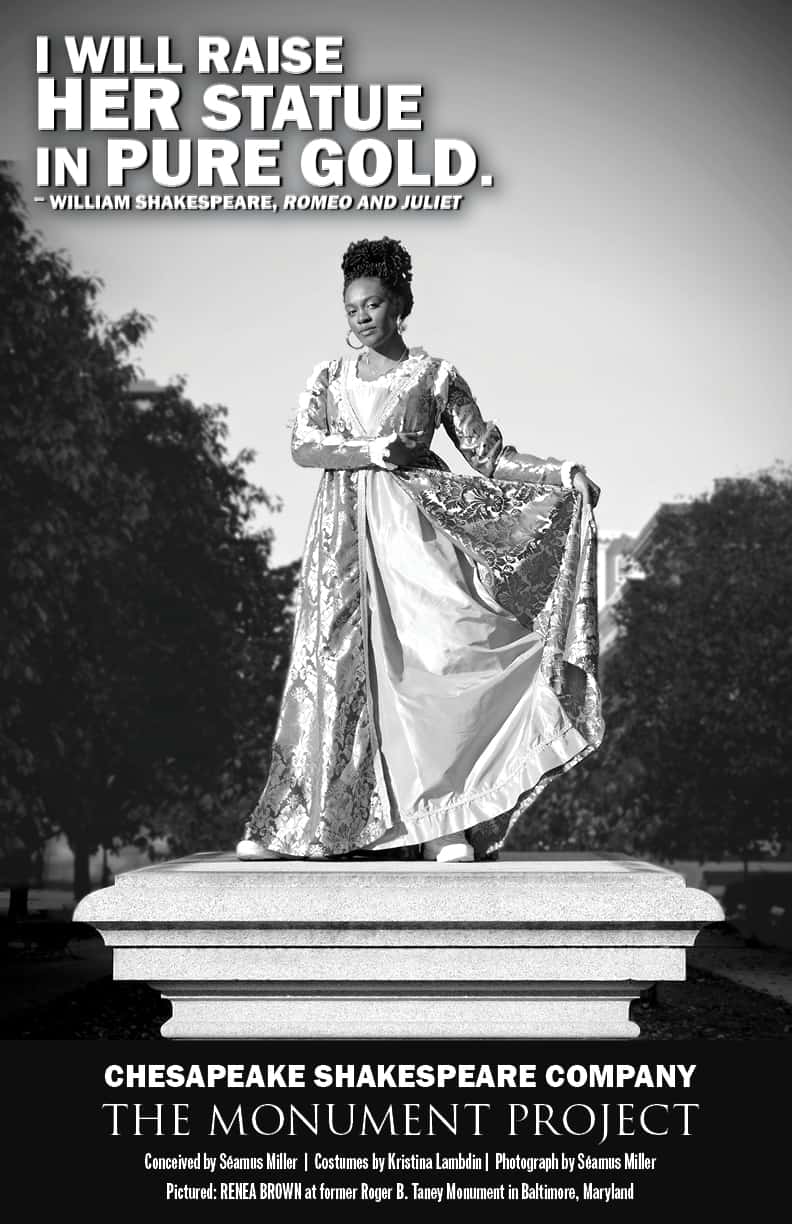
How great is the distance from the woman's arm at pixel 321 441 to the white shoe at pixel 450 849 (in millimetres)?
1547

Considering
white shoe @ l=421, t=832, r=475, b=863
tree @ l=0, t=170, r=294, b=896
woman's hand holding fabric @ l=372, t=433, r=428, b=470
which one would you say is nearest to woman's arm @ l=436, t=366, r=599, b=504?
woman's hand holding fabric @ l=372, t=433, r=428, b=470

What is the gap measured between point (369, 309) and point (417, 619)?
52.6 inches

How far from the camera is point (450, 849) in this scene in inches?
263

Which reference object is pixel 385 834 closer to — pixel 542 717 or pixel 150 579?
pixel 542 717

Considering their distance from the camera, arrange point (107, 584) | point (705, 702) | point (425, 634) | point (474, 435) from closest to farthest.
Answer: point (425, 634) → point (474, 435) → point (107, 584) → point (705, 702)

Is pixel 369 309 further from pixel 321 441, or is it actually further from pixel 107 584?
pixel 107 584

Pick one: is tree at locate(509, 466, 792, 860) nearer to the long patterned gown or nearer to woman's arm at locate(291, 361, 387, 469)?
the long patterned gown

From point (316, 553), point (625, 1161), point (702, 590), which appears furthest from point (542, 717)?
point (702, 590)

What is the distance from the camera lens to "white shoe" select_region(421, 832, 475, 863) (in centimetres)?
666

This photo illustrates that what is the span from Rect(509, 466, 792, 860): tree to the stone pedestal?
58.1 feet

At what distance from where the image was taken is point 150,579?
22281 millimetres

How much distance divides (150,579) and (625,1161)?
16808 mm

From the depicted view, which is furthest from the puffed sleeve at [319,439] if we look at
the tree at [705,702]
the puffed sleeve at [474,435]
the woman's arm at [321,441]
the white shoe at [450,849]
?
the tree at [705,702]

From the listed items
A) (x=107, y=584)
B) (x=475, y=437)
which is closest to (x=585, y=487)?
(x=475, y=437)
